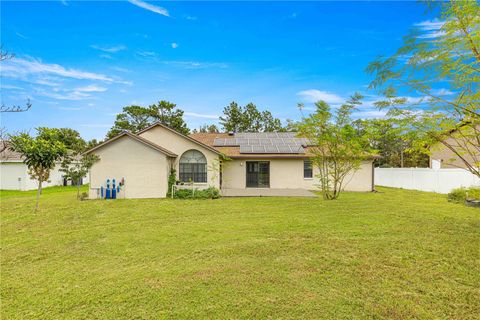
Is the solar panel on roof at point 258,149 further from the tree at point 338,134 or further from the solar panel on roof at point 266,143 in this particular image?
the tree at point 338,134

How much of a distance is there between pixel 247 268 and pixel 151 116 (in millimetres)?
37364

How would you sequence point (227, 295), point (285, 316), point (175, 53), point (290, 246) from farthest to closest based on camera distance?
point (175, 53), point (290, 246), point (227, 295), point (285, 316)

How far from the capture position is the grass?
3336 mm

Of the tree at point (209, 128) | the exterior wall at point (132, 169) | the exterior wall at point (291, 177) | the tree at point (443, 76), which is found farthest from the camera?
the tree at point (209, 128)

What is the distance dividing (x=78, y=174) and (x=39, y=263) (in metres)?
10.4

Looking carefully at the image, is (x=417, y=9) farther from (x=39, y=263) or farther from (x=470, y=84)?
(x=39, y=263)

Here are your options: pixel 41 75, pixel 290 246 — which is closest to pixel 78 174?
pixel 41 75

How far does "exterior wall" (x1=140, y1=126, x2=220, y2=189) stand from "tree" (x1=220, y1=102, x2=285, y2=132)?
25.9m

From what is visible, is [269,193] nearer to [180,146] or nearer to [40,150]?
[180,146]

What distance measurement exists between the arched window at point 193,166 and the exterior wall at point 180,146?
27cm

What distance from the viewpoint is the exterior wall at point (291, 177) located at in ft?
61.2

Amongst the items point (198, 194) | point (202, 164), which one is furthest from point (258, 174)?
point (198, 194)

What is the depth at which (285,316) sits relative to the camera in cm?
311

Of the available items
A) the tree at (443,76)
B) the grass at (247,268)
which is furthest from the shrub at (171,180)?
the tree at (443,76)
